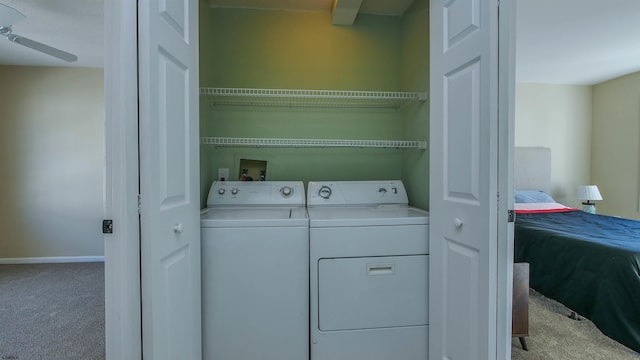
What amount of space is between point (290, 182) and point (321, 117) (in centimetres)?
53

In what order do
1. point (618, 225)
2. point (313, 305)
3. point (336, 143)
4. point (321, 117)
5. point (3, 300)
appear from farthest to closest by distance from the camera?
point (618, 225) < point (3, 300) < point (321, 117) < point (336, 143) < point (313, 305)

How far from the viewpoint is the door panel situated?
3.43 ft

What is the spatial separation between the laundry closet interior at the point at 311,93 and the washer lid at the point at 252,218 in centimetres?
44

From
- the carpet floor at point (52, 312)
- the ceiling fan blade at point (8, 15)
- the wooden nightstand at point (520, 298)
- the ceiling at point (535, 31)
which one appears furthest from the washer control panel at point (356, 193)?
the ceiling fan blade at point (8, 15)

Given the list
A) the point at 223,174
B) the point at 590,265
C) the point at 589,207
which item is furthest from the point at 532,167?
the point at 223,174

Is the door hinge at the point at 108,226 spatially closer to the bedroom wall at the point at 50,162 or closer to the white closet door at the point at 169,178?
the white closet door at the point at 169,178

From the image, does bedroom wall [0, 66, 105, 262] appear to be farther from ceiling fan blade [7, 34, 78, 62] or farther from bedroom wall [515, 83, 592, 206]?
bedroom wall [515, 83, 592, 206]

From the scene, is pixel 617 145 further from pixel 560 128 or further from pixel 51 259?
pixel 51 259

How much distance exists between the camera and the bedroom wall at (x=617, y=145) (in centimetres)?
380

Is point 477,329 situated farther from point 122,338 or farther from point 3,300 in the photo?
point 3,300

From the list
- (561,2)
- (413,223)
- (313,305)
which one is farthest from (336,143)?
(561,2)

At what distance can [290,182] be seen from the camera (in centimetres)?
199

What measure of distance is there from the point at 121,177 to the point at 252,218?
2.25 feet

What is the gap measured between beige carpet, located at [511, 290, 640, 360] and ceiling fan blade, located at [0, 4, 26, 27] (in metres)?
3.67
